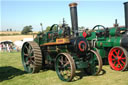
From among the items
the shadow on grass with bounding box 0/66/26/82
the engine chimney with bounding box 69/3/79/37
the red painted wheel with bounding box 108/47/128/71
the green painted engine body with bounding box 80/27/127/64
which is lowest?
the shadow on grass with bounding box 0/66/26/82

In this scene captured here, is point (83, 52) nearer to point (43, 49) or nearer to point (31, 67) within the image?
point (43, 49)

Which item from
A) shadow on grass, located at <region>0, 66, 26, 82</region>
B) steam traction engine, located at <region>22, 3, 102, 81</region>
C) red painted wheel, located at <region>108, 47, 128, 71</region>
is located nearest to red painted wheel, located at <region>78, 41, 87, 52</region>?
steam traction engine, located at <region>22, 3, 102, 81</region>

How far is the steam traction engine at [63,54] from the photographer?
500 centimetres

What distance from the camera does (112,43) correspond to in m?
6.99

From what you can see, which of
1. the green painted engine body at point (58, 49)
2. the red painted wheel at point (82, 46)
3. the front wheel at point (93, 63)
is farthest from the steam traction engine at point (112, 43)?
the red painted wheel at point (82, 46)

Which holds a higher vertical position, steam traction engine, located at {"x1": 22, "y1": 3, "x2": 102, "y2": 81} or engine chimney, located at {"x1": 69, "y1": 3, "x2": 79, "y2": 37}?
engine chimney, located at {"x1": 69, "y1": 3, "x2": 79, "y2": 37}

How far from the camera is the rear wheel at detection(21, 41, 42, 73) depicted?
19.8 ft

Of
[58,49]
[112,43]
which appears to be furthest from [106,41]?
[58,49]

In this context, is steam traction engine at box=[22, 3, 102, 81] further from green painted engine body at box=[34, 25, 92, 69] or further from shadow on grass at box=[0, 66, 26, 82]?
shadow on grass at box=[0, 66, 26, 82]

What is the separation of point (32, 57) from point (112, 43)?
137 inches

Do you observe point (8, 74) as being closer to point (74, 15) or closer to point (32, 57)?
point (32, 57)

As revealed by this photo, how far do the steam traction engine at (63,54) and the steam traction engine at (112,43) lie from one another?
835 mm

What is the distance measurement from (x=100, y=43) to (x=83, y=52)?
2253mm

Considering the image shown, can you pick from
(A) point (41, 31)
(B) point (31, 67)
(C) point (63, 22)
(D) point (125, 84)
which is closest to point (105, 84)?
(D) point (125, 84)
